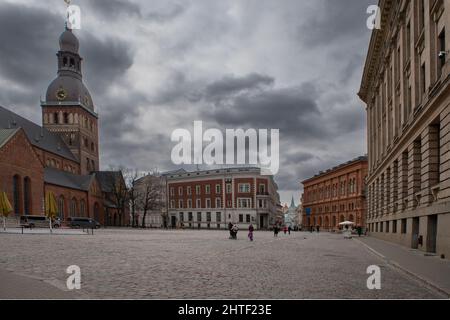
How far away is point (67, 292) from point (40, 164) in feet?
213

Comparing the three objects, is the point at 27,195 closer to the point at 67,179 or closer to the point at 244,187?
the point at 67,179

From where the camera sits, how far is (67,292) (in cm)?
A: 805

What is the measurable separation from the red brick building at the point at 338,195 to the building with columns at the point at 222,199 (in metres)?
12.2

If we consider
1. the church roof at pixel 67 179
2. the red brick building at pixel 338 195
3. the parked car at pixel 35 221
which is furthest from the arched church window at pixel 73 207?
the red brick building at pixel 338 195

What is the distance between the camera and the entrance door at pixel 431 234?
764 inches

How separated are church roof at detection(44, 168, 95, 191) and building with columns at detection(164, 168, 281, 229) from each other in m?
24.4

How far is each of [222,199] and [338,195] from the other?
91.7 ft

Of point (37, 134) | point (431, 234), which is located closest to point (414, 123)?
point (431, 234)

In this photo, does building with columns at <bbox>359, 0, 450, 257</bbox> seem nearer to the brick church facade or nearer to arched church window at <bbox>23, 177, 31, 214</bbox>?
arched church window at <bbox>23, 177, 31, 214</bbox>

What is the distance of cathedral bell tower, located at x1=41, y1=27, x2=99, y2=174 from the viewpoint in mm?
91812

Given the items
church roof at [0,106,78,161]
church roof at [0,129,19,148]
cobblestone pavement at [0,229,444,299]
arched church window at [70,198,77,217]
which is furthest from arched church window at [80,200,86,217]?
cobblestone pavement at [0,229,444,299]
